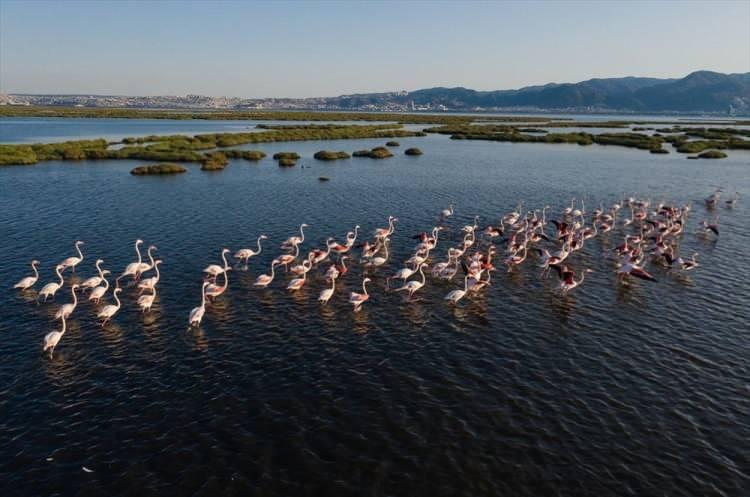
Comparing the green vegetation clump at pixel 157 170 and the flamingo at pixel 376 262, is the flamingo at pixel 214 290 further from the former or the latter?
the green vegetation clump at pixel 157 170

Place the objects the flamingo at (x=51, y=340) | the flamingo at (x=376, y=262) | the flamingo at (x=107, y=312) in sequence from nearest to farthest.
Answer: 1. the flamingo at (x=51, y=340)
2. the flamingo at (x=107, y=312)
3. the flamingo at (x=376, y=262)

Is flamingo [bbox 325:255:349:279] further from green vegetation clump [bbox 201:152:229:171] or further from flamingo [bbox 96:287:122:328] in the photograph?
green vegetation clump [bbox 201:152:229:171]

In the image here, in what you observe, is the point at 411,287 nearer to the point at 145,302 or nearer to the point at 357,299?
the point at 357,299

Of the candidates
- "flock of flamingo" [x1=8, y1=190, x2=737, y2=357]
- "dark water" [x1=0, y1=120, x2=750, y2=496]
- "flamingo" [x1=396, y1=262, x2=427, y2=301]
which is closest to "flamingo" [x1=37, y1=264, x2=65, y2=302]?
"flock of flamingo" [x1=8, y1=190, x2=737, y2=357]

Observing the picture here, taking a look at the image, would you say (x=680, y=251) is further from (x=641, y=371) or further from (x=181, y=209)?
(x=181, y=209)

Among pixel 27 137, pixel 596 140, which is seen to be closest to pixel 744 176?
pixel 596 140

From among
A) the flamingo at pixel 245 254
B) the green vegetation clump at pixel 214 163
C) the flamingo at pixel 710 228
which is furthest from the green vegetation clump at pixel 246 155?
the flamingo at pixel 710 228

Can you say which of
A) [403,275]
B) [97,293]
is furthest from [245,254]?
[403,275]
